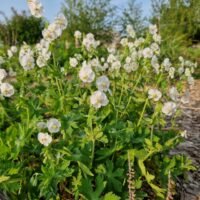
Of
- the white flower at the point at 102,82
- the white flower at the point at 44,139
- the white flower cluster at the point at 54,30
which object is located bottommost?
the white flower at the point at 44,139

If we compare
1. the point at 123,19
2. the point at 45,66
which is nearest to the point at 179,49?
the point at 123,19

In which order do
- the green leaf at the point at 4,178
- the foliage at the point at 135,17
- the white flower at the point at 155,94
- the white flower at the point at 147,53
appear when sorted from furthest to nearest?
1. the foliage at the point at 135,17
2. the white flower at the point at 147,53
3. the white flower at the point at 155,94
4. the green leaf at the point at 4,178

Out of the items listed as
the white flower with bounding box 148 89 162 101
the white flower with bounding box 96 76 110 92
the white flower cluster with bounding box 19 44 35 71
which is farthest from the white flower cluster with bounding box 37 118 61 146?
the white flower with bounding box 148 89 162 101

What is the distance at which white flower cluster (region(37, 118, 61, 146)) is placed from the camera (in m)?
2.42

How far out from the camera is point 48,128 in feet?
8.07

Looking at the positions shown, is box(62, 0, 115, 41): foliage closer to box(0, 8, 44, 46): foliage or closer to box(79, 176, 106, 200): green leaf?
box(0, 8, 44, 46): foliage

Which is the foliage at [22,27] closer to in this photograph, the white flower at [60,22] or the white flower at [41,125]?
the white flower at [60,22]

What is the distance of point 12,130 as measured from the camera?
8.43ft

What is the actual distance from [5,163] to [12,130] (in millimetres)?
199

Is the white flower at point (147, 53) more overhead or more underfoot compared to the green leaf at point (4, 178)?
more overhead

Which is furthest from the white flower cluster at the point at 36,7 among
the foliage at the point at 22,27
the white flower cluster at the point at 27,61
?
the foliage at the point at 22,27

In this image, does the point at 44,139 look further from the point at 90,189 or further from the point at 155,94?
the point at 155,94

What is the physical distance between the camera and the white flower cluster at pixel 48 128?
7.94 feet

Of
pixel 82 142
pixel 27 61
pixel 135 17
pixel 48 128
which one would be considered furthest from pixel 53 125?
pixel 135 17
